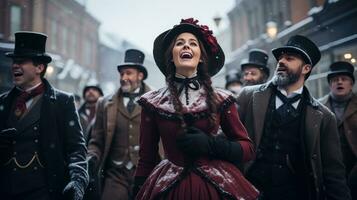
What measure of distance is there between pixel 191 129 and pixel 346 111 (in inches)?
172

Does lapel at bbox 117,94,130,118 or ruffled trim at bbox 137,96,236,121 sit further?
lapel at bbox 117,94,130,118

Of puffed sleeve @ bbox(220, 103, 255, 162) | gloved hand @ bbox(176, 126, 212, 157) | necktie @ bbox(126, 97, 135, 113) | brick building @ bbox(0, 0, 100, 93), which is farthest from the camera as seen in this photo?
brick building @ bbox(0, 0, 100, 93)

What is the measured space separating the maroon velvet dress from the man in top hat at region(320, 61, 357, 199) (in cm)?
362

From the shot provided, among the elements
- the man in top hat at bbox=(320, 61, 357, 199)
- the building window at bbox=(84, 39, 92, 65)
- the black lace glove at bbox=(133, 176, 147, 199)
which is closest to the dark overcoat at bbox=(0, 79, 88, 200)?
the black lace glove at bbox=(133, 176, 147, 199)

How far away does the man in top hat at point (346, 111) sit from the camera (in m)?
6.08

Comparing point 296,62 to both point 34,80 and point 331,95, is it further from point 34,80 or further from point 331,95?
point 34,80

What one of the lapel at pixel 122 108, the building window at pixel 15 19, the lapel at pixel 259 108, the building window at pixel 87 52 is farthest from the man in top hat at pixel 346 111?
the building window at pixel 87 52

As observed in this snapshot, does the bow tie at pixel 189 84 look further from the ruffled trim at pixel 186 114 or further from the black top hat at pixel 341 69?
the black top hat at pixel 341 69

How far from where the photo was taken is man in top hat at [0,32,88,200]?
3.88 metres

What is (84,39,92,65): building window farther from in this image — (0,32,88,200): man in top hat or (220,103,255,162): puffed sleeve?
(220,103,255,162): puffed sleeve

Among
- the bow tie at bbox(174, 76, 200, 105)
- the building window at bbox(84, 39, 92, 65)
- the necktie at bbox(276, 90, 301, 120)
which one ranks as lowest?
the necktie at bbox(276, 90, 301, 120)

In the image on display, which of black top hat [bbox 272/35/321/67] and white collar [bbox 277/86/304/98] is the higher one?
black top hat [bbox 272/35/321/67]

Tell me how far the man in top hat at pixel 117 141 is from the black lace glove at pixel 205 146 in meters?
3.24

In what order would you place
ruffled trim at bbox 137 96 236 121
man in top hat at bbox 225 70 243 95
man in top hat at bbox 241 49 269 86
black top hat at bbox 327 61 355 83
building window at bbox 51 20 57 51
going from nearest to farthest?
1. ruffled trim at bbox 137 96 236 121
2. black top hat at bbox 327 61 355 83
3. man in top hat at bbox 241 49 269 86
4. man in top hat at bbox 225 70 243 95
5. building window at bbox 51 20 57 51
